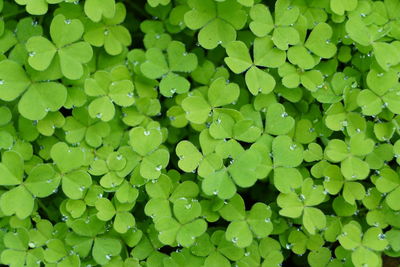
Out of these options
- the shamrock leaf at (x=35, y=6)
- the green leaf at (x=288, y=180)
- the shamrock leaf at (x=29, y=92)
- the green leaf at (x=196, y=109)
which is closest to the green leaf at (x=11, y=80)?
the shamrock leaf at (x=29, y=92)

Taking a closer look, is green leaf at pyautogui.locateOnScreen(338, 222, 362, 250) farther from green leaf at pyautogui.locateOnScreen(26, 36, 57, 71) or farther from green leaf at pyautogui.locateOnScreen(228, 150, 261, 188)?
green leaf at pyautogui.locateOnScreen(26, 36, 57, 71)

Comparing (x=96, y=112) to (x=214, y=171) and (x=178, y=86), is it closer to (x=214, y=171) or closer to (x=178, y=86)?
(x=178, y=86)

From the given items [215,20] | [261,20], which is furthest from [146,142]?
[261,20]

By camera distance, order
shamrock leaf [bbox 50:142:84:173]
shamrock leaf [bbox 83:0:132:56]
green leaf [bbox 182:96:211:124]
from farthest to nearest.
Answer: shamrock leaf [bbox 83:0:132:56] < green leaf [bbox 182:96:211:124] < shamrock leaf [bbox 50:142:84:173]

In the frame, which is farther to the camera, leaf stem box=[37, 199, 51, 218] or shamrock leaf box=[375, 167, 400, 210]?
leaf stem box=[37, 199, 51, 218]

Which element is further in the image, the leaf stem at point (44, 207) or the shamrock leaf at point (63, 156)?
the leaf stem at point (44, 207)

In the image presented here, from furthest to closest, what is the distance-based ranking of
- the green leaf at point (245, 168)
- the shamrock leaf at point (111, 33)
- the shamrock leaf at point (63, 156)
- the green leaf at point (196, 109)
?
the shamrock leaf at point (111, 33), the green leaf at point (196, 109), the shamrock leaf at point (63, 156), the green leaf at point (245, 168)

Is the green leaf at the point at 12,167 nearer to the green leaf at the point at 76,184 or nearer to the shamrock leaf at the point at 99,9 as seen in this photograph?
the green leaf at the point at 76,184

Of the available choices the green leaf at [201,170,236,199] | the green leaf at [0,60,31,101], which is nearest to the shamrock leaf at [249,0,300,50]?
the green leaf at [201,170,236,199]
